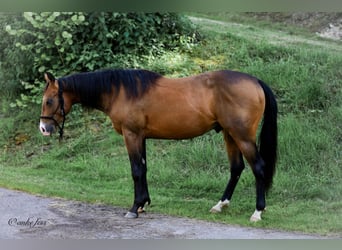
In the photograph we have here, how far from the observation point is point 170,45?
23.7 feet

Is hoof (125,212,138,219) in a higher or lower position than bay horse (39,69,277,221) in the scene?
lower

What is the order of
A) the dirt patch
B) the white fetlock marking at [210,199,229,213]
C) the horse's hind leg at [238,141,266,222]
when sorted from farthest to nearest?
the dirt patch → the white fetlock marking at [210,199,229,213] → the horse's hind leg at [238,141,266,222]

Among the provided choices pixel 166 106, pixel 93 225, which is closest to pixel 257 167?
pixel 166 106

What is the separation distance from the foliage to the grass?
24cm

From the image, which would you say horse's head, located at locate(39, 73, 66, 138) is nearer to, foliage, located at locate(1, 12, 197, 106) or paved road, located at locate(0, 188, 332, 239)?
paved road, located at locate(0, 188, 332, 239)

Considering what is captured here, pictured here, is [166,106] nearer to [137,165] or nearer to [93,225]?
[137,165]

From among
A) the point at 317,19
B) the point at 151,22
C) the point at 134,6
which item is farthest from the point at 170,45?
the point at 134,6

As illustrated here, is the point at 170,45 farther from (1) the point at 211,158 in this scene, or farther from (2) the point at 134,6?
(2) the point at 134,6

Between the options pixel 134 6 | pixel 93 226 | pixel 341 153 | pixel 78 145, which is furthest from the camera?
pixel 78 145

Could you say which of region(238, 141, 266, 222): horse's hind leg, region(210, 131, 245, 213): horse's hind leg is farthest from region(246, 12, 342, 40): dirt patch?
region(238, 141, 266, 222): horse's hind leg

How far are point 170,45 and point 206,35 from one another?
69cm

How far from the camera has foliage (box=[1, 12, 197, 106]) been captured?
6.92 metres

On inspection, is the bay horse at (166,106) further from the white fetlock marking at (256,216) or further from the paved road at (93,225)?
the paved road at (93,225)

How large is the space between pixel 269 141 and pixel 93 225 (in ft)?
5.93
